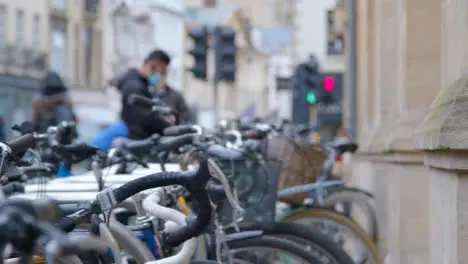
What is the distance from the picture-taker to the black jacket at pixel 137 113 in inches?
346

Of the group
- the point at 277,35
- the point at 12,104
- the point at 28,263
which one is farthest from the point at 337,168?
the point at 277,35

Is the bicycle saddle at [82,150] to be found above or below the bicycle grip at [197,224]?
above

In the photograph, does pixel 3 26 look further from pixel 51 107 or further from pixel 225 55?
pixel 51 107

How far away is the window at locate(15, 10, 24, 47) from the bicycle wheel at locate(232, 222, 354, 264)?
109ft

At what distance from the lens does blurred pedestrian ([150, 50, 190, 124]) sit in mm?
9781

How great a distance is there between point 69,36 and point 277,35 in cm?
3941

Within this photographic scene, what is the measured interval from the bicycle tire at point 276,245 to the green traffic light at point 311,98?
16.2m

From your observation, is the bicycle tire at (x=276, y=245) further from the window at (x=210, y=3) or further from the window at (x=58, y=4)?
the window at (x=210, y=3)

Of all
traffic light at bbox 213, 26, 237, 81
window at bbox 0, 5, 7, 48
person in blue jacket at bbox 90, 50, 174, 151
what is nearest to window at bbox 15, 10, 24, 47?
window at bbox 0, 5, 7, 48

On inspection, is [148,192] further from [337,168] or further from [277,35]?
[277,35]

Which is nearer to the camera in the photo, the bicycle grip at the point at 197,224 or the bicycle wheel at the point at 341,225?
the bicycle grip at the point at 197,224

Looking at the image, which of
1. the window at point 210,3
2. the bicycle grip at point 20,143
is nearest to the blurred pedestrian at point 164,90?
the bicycle grip at point 20,143

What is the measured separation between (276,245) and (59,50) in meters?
37.3

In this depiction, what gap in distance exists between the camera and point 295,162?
7.75m
